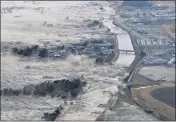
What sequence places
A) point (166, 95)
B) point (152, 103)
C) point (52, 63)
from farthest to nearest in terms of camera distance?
point (52, 63)
point (166, 95)
point (152, 103)

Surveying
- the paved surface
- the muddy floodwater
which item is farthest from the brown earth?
the muddy floodwater

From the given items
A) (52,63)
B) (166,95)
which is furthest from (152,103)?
(52,63)

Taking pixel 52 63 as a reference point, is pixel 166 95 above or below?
below

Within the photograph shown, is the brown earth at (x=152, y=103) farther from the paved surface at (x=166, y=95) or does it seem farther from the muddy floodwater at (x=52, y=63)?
the muddy floodwater at (x=52, y=63)

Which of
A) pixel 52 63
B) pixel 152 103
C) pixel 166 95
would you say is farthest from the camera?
pixel 52 63

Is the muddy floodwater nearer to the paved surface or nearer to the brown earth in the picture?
the brown earth

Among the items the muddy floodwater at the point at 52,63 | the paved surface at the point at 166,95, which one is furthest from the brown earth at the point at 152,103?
the muddy floodwater at the point at 52,63

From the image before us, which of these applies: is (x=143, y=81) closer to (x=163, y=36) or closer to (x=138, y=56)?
(x=138, y=56)

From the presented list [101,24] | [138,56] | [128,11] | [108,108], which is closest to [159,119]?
[108,108]

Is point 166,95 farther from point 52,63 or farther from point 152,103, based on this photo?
point 52,63
